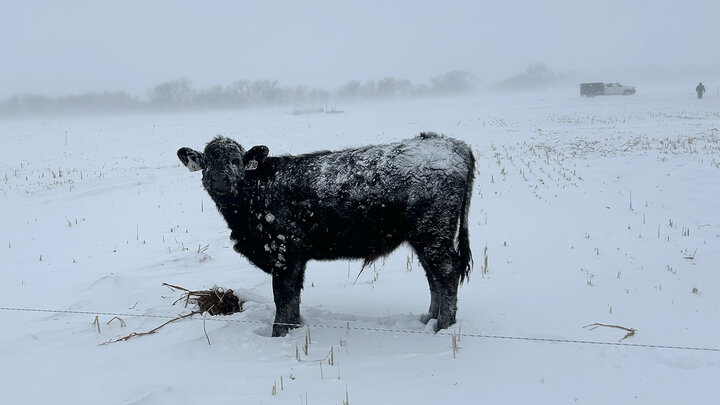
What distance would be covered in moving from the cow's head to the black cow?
0.03ft

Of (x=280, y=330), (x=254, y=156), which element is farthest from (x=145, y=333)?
(x=254, y=156)

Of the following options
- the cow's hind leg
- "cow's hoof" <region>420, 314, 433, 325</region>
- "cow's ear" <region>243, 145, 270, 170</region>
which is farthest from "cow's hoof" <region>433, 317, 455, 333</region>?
"cow's ear" <region>243, 145, 270, 170</region>

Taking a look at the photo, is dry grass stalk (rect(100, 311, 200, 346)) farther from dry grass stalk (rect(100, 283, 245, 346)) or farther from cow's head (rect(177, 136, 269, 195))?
cow's head (rect(177, 136, 269, 195))

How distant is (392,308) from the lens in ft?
19.7

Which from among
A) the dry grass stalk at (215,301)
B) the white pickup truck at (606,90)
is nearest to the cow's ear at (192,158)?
the dry grass stalk at (215,301)

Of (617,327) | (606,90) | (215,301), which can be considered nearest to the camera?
(617,327)

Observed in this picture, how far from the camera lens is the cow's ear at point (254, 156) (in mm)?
5305

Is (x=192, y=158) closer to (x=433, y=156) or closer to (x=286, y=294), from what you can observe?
(x=286, y=294)

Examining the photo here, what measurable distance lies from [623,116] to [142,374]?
37.6 m

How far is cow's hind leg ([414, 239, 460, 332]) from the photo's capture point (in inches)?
202

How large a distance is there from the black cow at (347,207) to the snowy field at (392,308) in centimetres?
64

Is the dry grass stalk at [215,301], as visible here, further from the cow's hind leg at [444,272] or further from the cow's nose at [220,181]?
the cow's hind leg at [444,272]

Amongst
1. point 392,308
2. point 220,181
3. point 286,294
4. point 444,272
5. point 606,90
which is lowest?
point 392,308

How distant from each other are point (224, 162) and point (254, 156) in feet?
1.06
